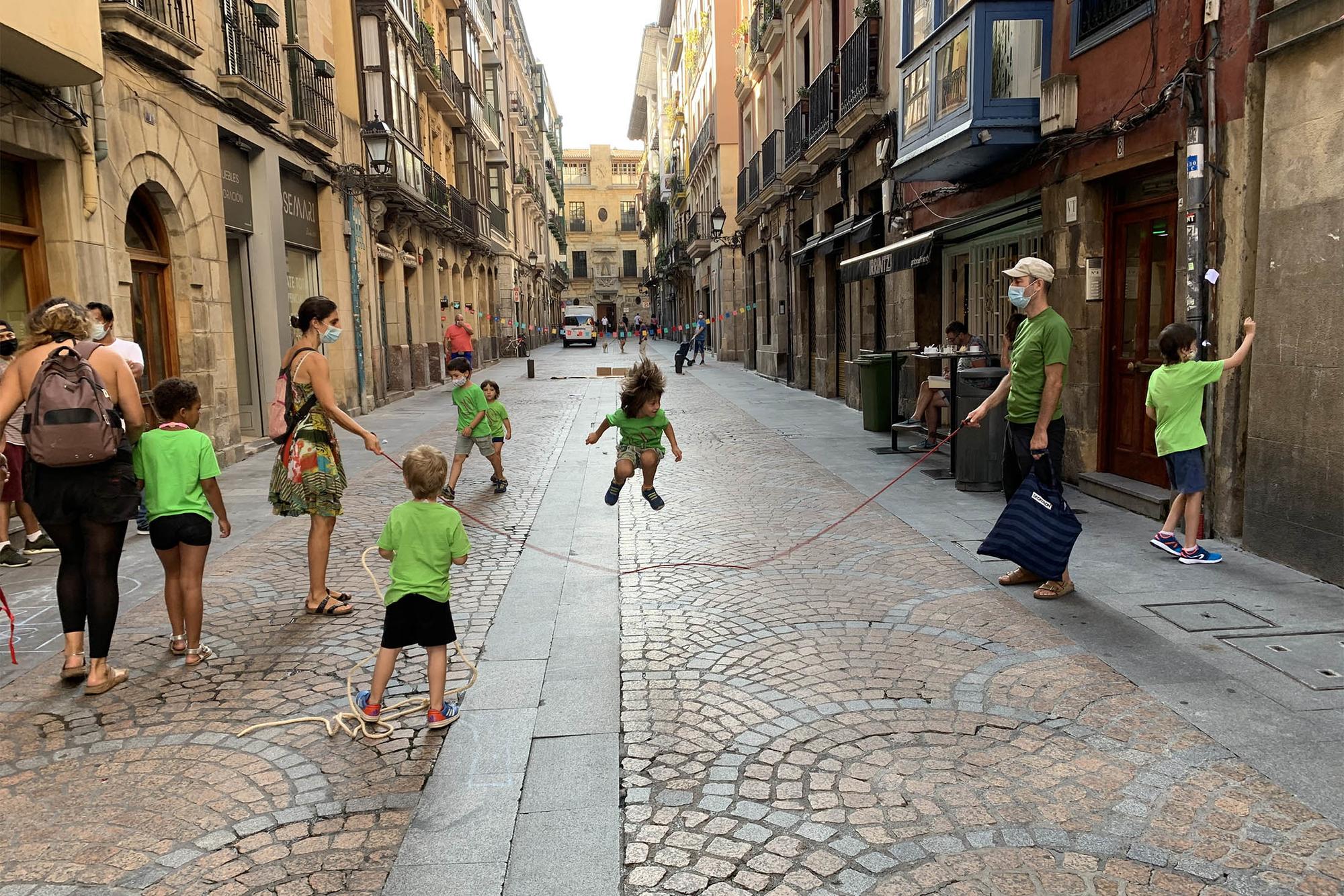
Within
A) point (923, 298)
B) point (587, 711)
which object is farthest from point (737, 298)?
point (587, 711)

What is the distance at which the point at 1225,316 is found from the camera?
6402 mm

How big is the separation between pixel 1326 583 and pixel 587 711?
446cm

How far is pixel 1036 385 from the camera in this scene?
18.1 feet

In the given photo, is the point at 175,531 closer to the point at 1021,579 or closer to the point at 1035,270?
the point at 1021,579

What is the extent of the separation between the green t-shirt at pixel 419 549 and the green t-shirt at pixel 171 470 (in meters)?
1.32

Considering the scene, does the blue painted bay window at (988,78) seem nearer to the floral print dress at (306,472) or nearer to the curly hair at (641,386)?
the curly hair at (641,386)

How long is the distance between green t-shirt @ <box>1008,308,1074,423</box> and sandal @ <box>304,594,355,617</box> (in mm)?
4042

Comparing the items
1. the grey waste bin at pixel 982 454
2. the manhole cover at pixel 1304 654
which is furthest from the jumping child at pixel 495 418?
the manhole cover at pixel 1304 654

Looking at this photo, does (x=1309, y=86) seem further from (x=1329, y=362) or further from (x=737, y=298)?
(x=737, y=298)

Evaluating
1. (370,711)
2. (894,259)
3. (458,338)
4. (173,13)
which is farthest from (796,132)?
(370,711)

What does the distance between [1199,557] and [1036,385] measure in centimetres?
168

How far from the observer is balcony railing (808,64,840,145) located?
16406mm

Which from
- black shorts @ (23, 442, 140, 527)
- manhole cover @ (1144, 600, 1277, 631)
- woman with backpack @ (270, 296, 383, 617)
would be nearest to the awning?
manhole cover @ (1144, 600, 1277, 631)

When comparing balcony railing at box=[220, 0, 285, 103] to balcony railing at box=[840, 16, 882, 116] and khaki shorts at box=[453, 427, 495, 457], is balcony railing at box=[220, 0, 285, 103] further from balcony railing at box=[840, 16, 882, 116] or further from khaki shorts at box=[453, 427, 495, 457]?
balcony railing at box=[840, 16, 882, 116]
